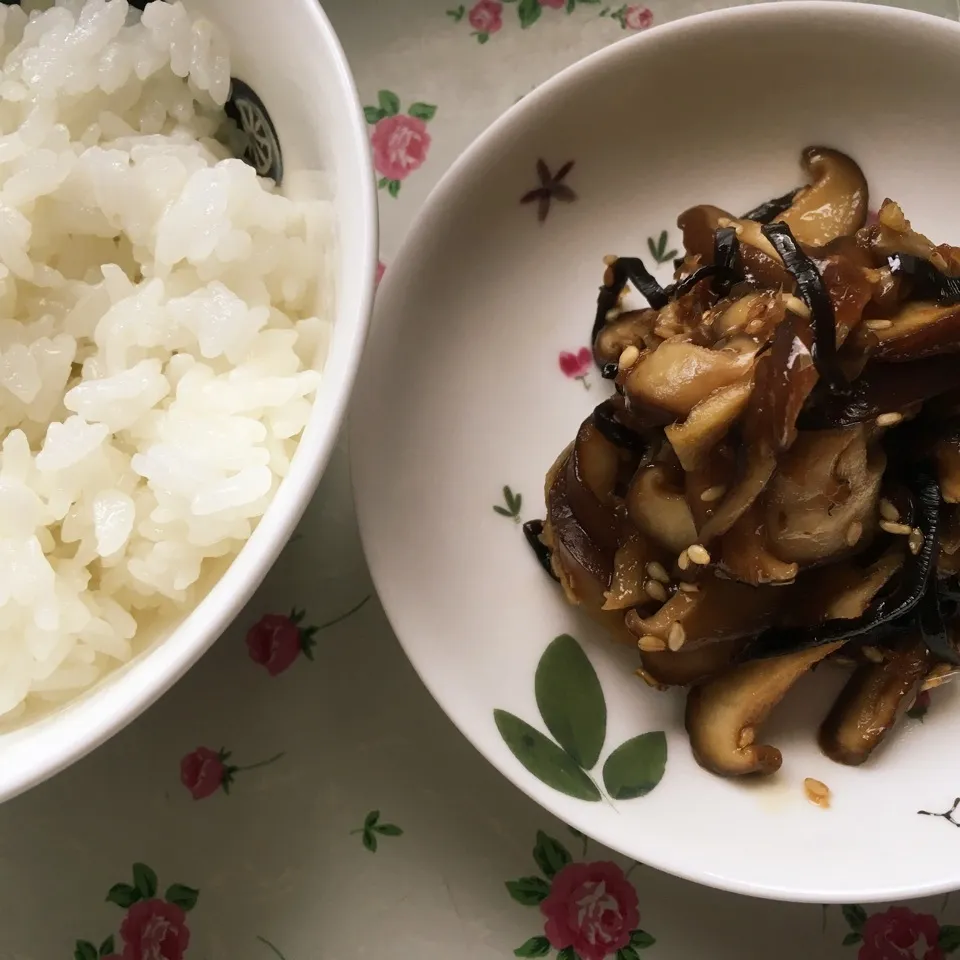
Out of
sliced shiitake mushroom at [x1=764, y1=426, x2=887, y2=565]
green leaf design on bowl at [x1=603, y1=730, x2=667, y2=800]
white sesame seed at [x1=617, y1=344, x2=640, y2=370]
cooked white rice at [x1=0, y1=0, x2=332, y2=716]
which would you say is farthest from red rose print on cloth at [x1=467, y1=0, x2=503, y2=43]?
green leaf design on bowl at [x1=603, y1=730, x2=667, y2=800]

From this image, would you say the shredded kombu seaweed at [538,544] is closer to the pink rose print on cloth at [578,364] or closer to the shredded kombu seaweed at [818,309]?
the pink rose print on cloth at [578,364]

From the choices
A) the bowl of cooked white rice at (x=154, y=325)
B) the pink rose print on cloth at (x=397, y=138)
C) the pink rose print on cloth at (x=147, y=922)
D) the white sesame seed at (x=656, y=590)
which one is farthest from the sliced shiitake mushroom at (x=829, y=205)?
the pink rose print on cloth at (x=147, y=922)

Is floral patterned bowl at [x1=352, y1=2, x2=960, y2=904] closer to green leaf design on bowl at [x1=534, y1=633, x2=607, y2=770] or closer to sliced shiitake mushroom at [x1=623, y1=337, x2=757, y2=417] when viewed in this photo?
green leaf design on bowl at [x1=534, y1=633, x2=607, y2=770]

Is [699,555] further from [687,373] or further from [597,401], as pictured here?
[597,401]

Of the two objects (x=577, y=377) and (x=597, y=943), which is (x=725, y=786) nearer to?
(x=597, y=943)

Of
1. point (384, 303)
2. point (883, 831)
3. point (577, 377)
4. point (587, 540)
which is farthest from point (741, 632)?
point (384, 303)
